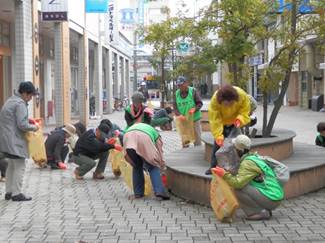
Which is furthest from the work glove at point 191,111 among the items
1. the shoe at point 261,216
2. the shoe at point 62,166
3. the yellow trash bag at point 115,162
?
the shoe at point 261,216

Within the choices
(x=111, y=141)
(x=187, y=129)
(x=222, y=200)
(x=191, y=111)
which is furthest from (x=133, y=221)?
(x=187, y=129)

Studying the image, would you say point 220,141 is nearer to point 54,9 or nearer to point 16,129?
point 16,129

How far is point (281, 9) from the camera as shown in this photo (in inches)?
482

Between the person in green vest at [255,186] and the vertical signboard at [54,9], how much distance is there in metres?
10.7

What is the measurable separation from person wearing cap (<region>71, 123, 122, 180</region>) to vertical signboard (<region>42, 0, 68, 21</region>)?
705 centimetres

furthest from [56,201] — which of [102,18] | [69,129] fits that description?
[102,18]

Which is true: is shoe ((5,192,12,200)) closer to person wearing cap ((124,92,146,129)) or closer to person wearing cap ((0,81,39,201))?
person wearing cap ((0,81,39,201))

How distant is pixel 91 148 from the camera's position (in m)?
10.7

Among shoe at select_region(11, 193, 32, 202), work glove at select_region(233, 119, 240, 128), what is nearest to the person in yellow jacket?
work glove at select_region(233, 119, 240, 128)

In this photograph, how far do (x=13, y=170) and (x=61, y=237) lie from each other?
7.64ft

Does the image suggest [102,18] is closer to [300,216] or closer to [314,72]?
[314,72]

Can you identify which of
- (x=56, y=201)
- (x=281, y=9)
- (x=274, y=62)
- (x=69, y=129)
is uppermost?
(x=281, y=9)

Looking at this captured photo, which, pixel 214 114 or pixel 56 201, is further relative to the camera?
pixel 56 201

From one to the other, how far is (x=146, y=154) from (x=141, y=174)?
395 millimetres
